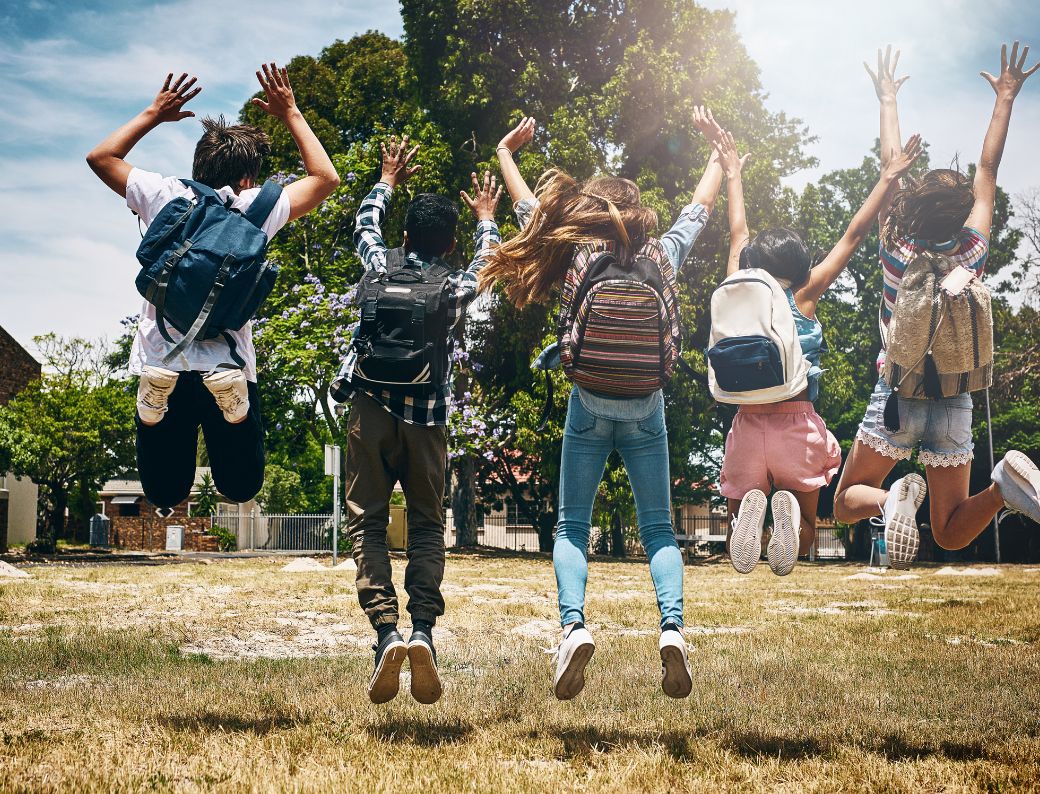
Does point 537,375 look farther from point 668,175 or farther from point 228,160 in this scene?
point 228,160

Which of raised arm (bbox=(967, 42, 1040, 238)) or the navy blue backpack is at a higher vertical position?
raised arm (bbox=(967, 42, 1040, 238))

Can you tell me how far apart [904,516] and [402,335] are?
333 centimetres

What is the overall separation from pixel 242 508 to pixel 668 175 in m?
31.7

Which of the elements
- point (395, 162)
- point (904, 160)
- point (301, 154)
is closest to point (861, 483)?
point (904, 160)

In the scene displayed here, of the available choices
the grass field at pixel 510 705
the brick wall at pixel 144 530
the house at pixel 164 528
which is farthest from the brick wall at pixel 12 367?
the grass field at pixel 510 705

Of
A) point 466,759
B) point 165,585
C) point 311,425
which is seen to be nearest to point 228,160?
point 466,759

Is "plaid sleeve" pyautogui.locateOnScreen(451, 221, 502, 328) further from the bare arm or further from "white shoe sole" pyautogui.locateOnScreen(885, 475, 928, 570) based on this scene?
"white shoe sole" pyautogui.locateOnScreen(885, 475, 928, 570)

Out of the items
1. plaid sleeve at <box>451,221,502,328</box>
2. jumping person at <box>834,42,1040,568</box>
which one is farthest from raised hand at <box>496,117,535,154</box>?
jumping person at <box>834,42,1040,568</box>

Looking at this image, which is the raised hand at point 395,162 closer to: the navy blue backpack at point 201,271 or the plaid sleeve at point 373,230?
the plaid sleeve at point 373,230

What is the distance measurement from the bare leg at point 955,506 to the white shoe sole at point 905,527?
446mm

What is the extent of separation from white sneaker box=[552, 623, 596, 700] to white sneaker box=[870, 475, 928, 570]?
2118 millimetres

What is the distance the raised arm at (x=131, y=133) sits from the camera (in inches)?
212

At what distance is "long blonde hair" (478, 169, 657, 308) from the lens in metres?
5.68

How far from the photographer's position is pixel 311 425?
112 ft
